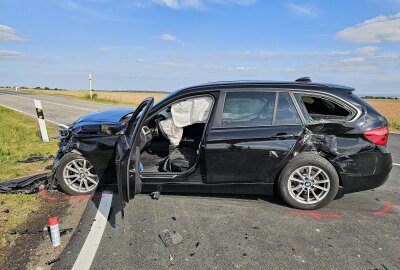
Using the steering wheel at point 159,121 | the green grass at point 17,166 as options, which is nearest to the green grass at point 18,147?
the green grass at point 17,166

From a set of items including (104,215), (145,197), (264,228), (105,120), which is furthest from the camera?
(105,120)

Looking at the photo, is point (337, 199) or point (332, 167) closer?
point (332, 167)

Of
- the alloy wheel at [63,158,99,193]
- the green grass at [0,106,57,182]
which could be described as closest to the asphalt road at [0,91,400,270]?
the alloy wheel at [63,158,99,193]

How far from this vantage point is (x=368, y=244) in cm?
351

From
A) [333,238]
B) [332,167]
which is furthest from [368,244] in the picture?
[332,167]

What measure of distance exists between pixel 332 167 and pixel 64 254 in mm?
3381

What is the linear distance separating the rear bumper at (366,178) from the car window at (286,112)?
981mm

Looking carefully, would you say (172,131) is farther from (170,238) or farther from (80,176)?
(170,238)

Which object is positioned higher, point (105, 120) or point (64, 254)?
point (105, 120)

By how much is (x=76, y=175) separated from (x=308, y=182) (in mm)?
3384

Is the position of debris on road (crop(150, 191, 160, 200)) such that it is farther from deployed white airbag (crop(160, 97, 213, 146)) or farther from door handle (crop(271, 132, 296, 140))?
door handle (crop(271, 132, 296, 140))

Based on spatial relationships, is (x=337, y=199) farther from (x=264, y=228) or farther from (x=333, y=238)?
(x=264, y=228)

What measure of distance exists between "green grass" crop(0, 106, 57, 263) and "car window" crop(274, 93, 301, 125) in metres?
3.52

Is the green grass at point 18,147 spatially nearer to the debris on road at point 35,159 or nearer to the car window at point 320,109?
the debris on road at point 35,159
